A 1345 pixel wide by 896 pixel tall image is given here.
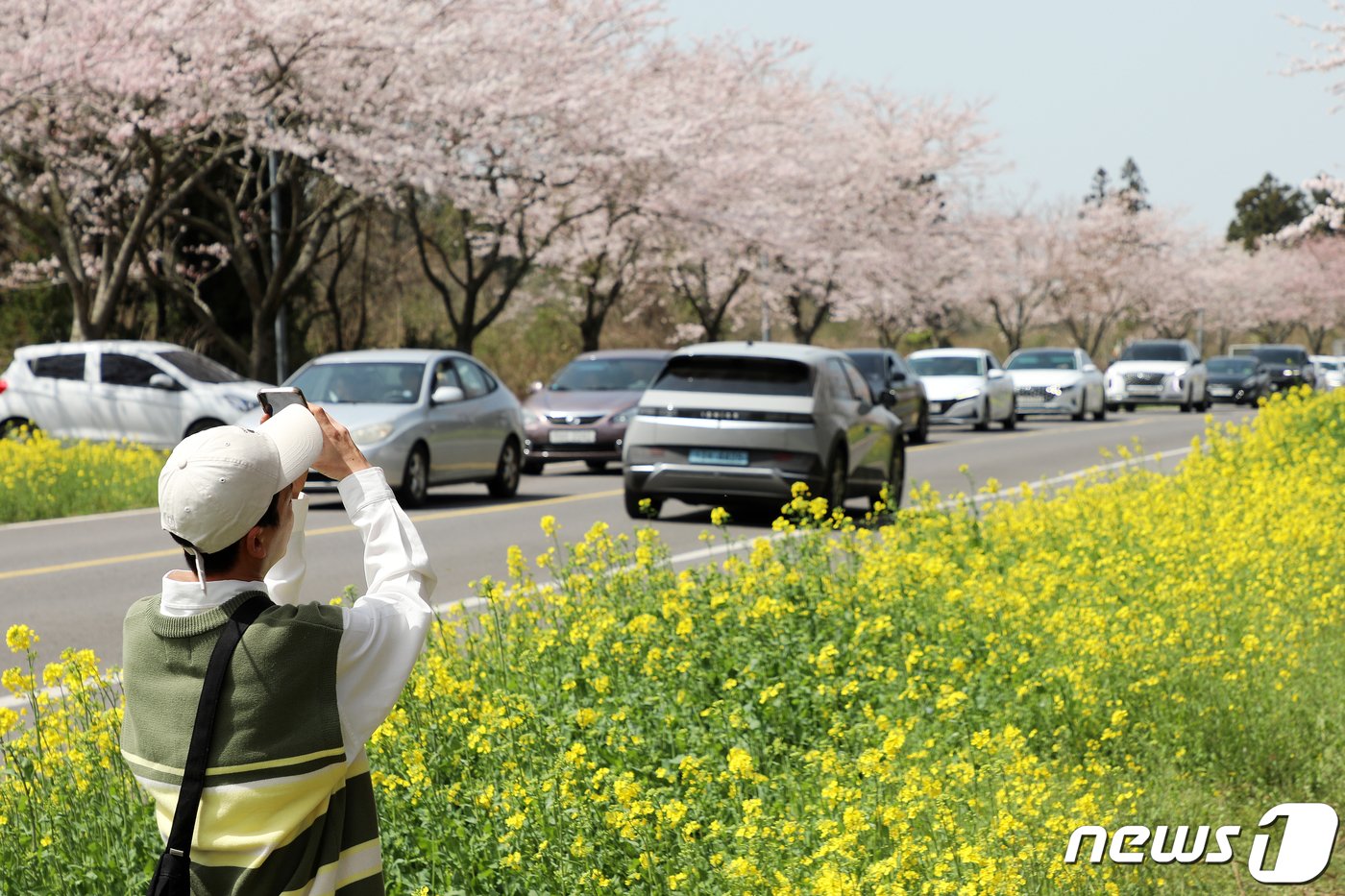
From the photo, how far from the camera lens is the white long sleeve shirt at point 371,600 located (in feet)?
8.85

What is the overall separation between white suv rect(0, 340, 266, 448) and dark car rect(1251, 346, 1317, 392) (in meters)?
38.2

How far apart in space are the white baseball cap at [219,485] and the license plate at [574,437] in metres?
19.3

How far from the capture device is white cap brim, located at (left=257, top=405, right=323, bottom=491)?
8.92ft

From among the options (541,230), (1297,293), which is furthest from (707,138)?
(1297,293)

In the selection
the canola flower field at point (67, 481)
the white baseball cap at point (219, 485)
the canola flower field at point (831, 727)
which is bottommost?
the canola flower field at point (67, 481)

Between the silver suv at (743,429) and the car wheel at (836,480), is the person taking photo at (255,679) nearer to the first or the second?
the silver suv at (743,429)

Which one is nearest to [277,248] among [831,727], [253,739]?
[831,727]

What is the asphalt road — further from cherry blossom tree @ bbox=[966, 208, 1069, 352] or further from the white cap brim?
cherry blossom tree @ bbox=[966, 208, 1069, 352]

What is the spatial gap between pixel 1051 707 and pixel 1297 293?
331 feet

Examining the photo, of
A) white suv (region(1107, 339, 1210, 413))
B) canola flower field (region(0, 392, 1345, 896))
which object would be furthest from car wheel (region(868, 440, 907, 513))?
white suv (region(1107, 339, 1210, 413))

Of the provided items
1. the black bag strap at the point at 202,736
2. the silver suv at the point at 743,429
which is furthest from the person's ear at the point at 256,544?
the silver suv at the point at 743,429

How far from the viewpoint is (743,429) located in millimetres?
14586

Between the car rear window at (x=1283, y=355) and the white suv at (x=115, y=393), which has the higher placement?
the white suv at (x=115, y=393)

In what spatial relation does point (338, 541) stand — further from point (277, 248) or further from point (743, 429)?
point (277, 248)
